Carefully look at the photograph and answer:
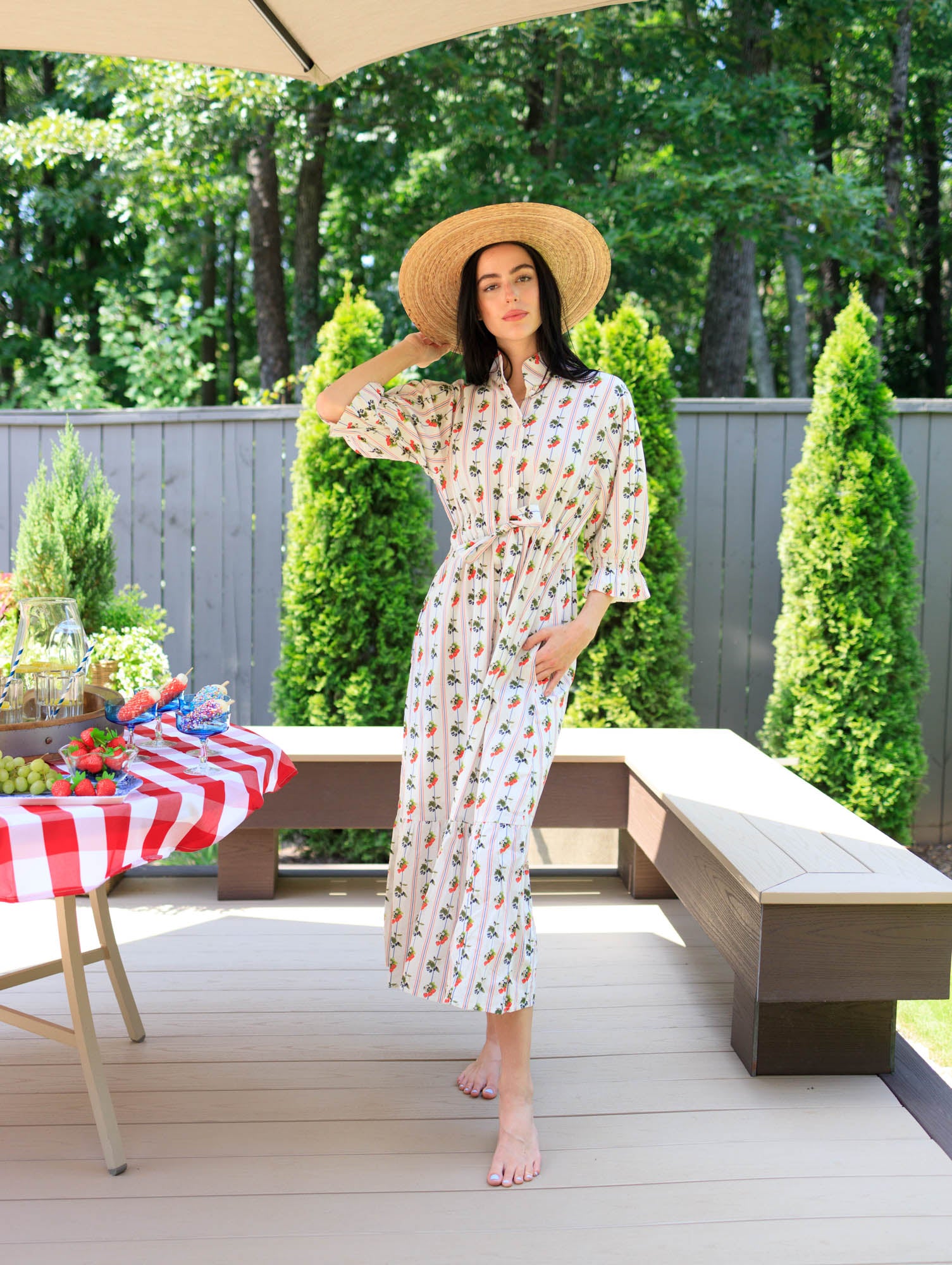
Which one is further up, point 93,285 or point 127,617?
point 93,285

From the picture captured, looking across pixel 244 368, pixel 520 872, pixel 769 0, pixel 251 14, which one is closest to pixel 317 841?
pixel 520 872

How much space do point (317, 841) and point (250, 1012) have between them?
2014 millimetres

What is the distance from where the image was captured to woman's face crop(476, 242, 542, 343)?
2223 millimetres

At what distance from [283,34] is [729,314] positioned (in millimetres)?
7848

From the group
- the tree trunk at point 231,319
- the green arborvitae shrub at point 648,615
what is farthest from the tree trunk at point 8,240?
the green arborvitae shrub at point 648,615

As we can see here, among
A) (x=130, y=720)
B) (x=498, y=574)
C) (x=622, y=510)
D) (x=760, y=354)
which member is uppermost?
(x=760, y=354)

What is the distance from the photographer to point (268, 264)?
32.2 ft

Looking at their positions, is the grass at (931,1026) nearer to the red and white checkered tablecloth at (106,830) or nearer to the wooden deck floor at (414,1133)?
the wooden deck floor at (414,1133)

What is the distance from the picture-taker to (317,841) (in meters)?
4.75

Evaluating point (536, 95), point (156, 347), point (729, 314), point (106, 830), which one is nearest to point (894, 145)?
point (729, 314)

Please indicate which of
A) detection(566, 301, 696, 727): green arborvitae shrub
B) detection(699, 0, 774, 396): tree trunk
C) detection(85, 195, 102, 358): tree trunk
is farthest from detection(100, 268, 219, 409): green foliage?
detection(566, 301, 696, 727): green arborvitae shrub

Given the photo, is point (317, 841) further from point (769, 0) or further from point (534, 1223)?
point (769, 0)

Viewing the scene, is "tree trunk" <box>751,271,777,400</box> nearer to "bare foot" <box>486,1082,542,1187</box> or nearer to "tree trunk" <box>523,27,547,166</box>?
"tree trunk" <box>523,27,547,166</box>

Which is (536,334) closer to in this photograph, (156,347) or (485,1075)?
(485,1075)
